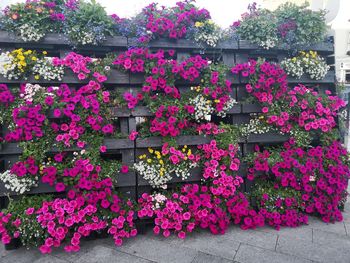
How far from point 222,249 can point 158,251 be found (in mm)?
667

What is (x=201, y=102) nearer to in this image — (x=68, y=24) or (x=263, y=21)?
(x=263, y=21)

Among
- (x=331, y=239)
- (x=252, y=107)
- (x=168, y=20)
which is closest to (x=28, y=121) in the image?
(x=168, y=20)

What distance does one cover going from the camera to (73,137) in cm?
288

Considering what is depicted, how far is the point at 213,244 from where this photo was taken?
9.35ft

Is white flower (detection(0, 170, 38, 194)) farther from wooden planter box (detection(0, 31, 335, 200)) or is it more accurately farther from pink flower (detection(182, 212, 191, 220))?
pink flower (detection(182, 212, 191, 220))

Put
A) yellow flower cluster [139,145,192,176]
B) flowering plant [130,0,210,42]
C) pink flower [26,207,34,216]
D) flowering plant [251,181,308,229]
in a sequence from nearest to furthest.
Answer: pink flower [26,207,34,216] → yellow flower cluster [139,145,192,176] → flowering plant [251,181,308,229] → flowering plant [130,0,210,42]

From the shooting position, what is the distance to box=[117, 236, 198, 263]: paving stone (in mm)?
2600

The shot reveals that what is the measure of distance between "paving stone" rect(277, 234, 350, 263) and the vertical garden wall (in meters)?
0.38

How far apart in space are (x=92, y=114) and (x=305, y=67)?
2.94m

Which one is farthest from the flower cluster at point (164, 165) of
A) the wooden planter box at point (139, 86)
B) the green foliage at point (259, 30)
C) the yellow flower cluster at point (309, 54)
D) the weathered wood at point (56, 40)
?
the yellow flower cluster at point (309, 54)

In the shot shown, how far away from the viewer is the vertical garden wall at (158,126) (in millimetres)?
2848

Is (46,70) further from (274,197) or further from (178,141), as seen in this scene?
(274,197)

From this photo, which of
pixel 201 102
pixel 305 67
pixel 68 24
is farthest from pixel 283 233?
pixel 68 24

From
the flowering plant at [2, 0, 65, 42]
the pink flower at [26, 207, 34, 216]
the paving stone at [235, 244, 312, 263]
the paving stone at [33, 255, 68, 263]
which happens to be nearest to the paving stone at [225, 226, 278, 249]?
the paving stone at [235, 244, 312, 263]
